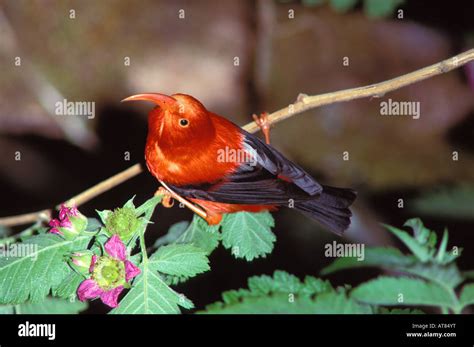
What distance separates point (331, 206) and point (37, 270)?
0.86 meters

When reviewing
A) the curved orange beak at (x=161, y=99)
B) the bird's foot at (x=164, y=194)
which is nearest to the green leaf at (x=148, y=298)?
the bird's foot at (x=164, y=194)

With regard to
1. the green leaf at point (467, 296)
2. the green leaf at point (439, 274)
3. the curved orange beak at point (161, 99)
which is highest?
the curved orange beak at point (161, 99)

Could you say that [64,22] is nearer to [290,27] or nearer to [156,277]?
[290,27]

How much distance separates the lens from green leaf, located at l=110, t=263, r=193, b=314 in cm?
117

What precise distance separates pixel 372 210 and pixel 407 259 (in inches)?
77.5

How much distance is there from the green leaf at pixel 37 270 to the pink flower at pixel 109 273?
Answer: 0.08m

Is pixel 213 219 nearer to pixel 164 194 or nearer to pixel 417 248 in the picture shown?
pixel 164 194

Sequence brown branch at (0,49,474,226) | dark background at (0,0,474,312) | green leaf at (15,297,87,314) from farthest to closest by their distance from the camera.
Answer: dark background at (0,0,474,312)
green leaf at (15,297,87,314)
brown branch at (0,49,474,226)

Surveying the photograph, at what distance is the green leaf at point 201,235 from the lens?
4.72 feet

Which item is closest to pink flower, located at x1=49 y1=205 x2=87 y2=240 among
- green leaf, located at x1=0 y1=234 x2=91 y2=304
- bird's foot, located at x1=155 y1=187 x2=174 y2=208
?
green leaf, located at x1=0 y1=234 x2=91 y2=304

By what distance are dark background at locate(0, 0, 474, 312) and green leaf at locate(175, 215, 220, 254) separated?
3.90 ft

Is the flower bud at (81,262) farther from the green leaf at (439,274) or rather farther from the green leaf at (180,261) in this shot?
the green leaf at (439,274)

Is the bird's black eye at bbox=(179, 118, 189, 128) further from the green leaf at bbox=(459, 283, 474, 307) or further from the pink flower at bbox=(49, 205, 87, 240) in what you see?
the green leaf at bbox=(459, 283, 474, 307)

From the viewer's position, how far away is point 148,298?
3.83 ft
